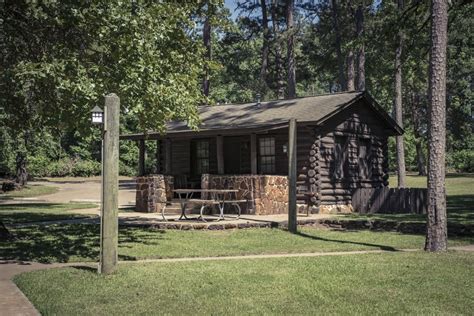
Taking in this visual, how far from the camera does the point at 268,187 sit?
19234 mm

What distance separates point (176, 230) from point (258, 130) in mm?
5358

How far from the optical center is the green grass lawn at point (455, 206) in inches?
687

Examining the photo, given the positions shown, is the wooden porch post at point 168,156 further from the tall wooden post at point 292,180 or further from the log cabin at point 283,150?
the tall wooden post at point 292,180

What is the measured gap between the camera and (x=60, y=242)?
12.9 m

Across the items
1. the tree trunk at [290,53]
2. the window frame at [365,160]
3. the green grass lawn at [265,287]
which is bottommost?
the green grass lawn at [265,287]

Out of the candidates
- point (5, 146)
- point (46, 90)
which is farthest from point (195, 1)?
point (5, 146)

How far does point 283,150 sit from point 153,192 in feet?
16.6

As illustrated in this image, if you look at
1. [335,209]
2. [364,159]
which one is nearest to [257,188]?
[335,209]

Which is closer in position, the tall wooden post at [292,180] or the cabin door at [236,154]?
the tall wooden post at [292,180]

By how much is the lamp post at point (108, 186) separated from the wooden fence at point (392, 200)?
14.4 m

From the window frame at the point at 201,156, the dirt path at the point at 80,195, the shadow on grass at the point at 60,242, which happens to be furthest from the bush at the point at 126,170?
the shadow on grass at the point at 60,242

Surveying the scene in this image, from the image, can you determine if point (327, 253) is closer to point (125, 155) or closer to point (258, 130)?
point (258, 130)

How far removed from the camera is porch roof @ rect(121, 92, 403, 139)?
19891 mm

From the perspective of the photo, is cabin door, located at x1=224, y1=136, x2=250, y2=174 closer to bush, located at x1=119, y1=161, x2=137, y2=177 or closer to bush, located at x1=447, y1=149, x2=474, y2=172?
bush, located at x1=119, y1=161, x2=137, y2=177
